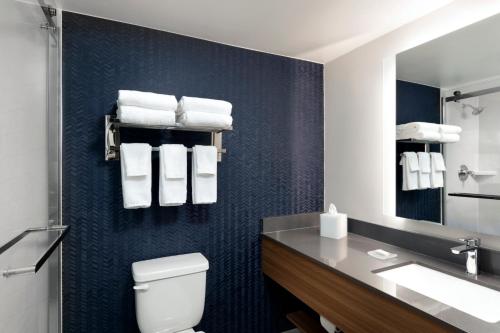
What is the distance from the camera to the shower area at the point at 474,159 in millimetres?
1323

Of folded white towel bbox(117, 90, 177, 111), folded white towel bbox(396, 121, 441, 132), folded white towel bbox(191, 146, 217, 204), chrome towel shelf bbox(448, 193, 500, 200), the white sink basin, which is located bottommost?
the white sink basin

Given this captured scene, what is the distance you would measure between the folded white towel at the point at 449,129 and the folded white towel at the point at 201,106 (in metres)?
1.21

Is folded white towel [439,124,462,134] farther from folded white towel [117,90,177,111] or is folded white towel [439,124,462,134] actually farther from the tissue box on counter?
folded white towel [117,90,177,111]

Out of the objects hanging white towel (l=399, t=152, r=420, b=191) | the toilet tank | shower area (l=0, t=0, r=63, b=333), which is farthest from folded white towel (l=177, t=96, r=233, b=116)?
hanging white towel (l=399, t=152, r=420, b=191)

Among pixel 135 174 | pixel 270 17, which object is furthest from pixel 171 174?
pixel 270 17

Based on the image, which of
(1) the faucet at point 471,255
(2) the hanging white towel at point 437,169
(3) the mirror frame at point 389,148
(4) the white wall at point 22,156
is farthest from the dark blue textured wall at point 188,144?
(1) the faucet at point 471,255

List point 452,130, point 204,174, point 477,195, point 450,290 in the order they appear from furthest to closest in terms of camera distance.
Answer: point 204,174
point 452,130
point 477,195
point 450,290

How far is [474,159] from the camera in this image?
1395mm

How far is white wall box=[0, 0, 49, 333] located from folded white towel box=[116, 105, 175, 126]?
14.0 inches

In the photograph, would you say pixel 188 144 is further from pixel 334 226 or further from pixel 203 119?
pixel 334 226

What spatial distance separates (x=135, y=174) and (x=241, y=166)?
2.38ft

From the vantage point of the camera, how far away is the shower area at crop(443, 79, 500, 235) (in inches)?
52.1

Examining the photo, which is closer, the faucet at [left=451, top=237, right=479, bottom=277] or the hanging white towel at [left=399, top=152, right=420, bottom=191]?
the faucet at [left=451, top=237, right=479, bottom=277]

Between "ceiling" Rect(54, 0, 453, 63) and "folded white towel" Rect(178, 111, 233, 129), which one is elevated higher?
"ceiling" Rect(54, 0, 453, 63)
